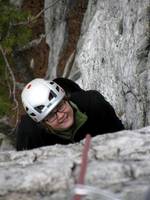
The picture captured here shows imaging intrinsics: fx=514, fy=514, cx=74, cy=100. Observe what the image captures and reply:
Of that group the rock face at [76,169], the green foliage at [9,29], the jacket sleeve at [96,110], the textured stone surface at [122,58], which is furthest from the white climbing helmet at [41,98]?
the green foliage at [9,29]

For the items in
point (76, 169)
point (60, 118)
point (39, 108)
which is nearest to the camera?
point (76, 169)

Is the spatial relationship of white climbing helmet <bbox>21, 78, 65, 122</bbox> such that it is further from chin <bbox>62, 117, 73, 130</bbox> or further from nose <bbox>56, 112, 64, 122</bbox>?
chin <bbox>62, 117, 73, 130</bbox>

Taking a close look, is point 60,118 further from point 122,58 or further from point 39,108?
point 122,58

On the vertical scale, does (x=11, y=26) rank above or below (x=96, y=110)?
above

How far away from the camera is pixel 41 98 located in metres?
5.18

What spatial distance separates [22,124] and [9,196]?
6.95 feet

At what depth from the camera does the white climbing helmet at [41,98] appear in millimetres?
5043

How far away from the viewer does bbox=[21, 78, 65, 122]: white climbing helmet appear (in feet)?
16.5

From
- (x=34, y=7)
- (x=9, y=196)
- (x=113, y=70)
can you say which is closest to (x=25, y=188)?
(x=9, y=196)

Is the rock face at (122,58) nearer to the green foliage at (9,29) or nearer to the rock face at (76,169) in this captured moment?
the green foliage at (9,29)

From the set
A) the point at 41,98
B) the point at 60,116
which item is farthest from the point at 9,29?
the point at 60,116

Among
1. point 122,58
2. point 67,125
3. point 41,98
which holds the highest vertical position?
point 41,98

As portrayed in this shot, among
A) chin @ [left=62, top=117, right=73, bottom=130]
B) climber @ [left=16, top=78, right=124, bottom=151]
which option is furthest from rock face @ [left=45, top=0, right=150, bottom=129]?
chin @ [left=62, top=117, right=73, bottom=130]

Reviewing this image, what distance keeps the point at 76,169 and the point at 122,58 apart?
3.91 m
